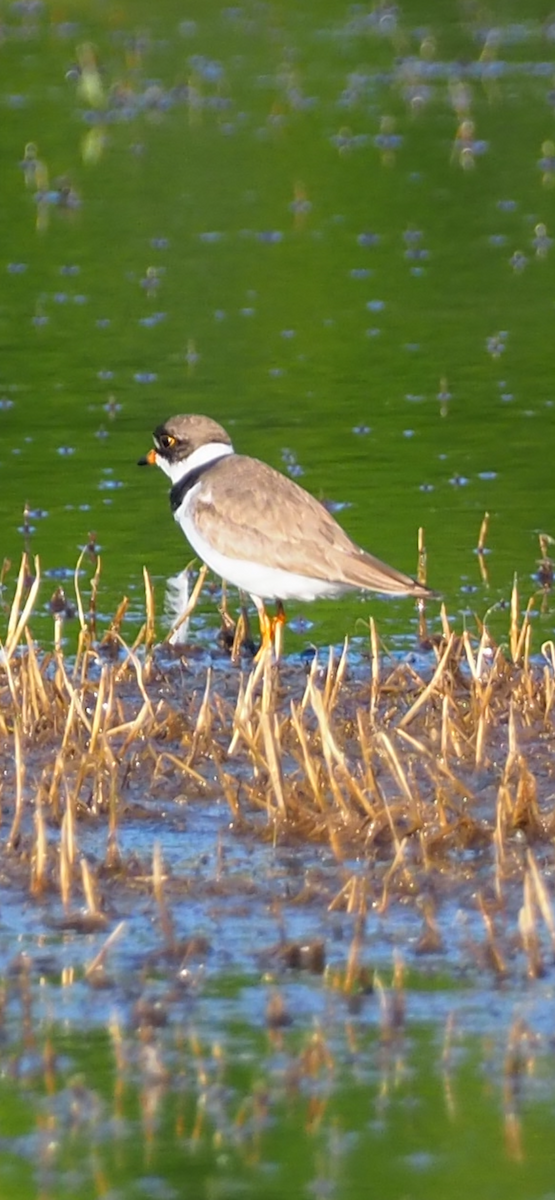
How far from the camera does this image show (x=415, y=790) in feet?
22.1

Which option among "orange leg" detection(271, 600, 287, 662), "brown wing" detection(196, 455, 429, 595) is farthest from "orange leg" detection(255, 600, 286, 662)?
"brown wing" detection(196, 455, 429, 595)

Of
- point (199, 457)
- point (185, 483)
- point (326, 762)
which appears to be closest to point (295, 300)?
point (199, 457)

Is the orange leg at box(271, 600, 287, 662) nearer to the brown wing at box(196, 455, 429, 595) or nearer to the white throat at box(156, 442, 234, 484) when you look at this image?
the brown wing at box(196, 455, 429, 595)

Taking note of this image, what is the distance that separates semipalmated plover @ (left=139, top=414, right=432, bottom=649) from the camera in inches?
331

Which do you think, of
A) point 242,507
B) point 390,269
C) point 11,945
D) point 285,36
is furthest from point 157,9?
point 11,945

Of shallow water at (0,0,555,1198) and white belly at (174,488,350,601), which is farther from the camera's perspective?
white belly at (174,488,350,601)

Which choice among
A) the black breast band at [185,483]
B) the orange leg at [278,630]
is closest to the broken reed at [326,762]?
the orange leg at [278,630]

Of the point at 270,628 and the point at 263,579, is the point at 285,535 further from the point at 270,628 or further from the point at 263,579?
the point at 270,628

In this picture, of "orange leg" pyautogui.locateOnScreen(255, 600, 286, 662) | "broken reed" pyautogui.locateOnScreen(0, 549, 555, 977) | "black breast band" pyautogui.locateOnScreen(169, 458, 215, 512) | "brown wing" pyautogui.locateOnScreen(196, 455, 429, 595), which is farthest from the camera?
"black breast band" pyautogui.locateOnScreen(169, 458, 215, 512)

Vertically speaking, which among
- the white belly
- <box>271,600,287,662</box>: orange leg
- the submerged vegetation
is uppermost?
the white belly

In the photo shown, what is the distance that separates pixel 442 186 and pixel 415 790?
16007mm

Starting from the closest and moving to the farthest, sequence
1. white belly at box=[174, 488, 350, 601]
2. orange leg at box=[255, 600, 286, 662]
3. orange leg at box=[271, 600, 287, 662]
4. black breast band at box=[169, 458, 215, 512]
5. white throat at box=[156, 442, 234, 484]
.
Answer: white belly at box=[174, 488, 350, 601], orange leg at box=[271, 600, 287, 662], orange leg at box=[255, 600, 286, 662], black breast band at box=[169, 458, 215, 512], white throat at box=[156, 442, 234, 484]

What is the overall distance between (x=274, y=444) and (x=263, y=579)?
4644mm

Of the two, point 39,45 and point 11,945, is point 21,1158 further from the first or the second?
point 39,45
